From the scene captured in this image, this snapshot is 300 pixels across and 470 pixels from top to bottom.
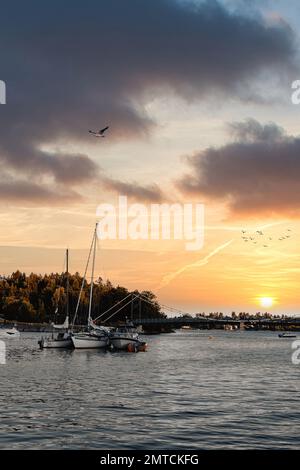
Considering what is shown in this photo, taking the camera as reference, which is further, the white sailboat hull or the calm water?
the white sailboat hull

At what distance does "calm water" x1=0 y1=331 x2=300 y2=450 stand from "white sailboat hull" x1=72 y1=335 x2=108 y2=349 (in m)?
40.0

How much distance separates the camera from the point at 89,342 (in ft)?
404

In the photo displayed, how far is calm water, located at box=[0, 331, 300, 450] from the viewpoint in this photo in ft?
117

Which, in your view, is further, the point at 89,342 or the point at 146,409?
the point at 89,342

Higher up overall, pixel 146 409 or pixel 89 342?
pixel 89 342

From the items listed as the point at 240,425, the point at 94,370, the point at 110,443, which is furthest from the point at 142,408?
the point at 94,370

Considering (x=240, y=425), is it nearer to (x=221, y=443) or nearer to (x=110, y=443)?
(x=221, y=443)

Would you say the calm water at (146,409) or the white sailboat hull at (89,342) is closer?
the calm water at (146,409)

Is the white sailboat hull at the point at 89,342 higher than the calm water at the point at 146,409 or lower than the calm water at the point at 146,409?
higher

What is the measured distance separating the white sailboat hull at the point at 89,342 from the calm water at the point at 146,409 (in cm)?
3996

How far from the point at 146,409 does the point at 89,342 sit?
254 ft

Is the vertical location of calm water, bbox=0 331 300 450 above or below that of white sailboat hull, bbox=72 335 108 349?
below

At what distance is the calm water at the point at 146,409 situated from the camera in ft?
117

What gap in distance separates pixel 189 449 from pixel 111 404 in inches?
659
